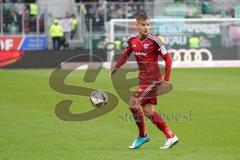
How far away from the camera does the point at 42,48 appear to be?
37719mm

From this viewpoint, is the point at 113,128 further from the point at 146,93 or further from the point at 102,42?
the point at 102,42

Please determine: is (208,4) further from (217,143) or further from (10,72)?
(217,143)

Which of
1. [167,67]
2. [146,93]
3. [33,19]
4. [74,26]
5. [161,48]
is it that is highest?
[161,48]

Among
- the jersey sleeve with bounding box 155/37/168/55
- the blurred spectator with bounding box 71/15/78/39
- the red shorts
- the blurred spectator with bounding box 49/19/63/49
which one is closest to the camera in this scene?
the jersey sleeve with bounding box 155/37/168/55

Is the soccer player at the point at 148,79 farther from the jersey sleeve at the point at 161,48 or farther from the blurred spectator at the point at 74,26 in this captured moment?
the blurred spectator at the point at 74,26

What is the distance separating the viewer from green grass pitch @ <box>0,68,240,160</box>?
10680 mm

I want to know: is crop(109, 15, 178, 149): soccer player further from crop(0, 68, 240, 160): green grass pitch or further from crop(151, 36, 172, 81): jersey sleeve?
crop(0, 68, 240, 160): green grass pitch

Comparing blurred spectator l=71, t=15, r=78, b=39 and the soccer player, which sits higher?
the soccer player

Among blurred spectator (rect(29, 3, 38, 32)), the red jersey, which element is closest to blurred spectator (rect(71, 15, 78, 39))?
blurred spectator (rect(29, 3, 38, 32))

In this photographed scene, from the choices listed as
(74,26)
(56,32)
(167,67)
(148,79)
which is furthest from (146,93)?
(74,26)

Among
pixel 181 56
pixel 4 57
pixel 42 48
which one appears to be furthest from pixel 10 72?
Result: pixel 181 56

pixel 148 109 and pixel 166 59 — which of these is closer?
pixel 166 59

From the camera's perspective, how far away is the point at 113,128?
13.8 m

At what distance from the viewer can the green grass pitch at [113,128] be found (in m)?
10.7
